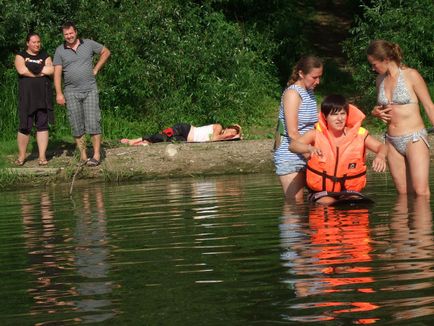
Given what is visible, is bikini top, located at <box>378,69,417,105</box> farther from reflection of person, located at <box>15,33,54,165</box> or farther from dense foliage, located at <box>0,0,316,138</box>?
dense foliage, located at <box>0,0,316,138</box>

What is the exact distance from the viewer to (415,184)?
35.7 ft

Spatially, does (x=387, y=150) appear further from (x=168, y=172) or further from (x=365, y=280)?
(x=168, y=172)

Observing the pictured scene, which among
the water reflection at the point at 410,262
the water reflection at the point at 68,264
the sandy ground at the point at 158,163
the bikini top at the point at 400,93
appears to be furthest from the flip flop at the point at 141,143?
the water reflection at the point at 410,262

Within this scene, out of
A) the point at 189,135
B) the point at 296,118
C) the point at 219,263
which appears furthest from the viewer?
the point at 189,135

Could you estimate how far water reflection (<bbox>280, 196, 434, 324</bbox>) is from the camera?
5762 millimetres

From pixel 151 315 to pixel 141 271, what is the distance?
5.11ft

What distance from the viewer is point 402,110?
10.8m

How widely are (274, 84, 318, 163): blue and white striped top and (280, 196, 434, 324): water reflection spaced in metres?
1.06

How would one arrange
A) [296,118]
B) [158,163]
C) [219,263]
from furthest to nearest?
[158,163]
[296,118]
[219,263]

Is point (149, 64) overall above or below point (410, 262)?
above

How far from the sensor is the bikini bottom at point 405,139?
1070 centimetres

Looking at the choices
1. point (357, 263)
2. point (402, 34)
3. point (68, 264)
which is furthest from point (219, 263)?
point (402, 34)

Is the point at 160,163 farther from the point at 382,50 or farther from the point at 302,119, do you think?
the point at 382,50

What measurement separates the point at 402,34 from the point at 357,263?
15082 mm
